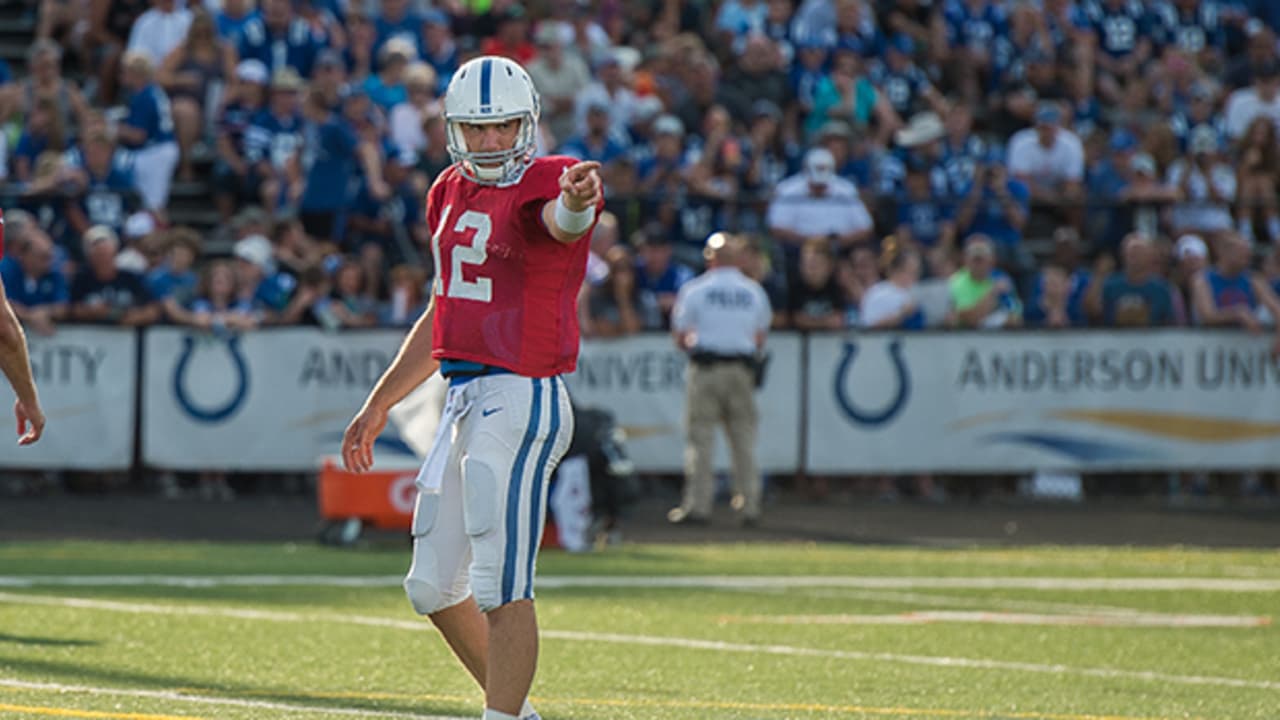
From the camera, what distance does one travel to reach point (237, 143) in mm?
19812

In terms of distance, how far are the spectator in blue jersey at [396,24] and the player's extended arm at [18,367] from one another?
14.9 metres

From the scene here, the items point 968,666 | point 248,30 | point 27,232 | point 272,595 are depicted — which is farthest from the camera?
point 248,30

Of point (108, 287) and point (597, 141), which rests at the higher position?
point (597, 141)

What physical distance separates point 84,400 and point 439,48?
5544 mm

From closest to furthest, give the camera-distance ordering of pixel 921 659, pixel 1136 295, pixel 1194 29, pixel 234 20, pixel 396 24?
pixel 921 659 < pixel 1136 295 < pixel 234 20 < pixel 396 24 < pixel 1194 29

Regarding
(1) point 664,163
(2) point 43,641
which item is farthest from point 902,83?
(2) point 43,641

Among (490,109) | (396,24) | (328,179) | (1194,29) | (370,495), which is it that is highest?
(1194,29)

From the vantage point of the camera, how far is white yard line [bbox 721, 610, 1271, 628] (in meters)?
10.9

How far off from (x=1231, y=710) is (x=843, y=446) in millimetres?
10486

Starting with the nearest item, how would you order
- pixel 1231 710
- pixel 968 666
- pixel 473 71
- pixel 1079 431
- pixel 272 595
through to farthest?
1. pixel 473 71
2. pixel 1231 710
3. pixel 968 666
4. pixel 272 595
5. pixel 1079 431

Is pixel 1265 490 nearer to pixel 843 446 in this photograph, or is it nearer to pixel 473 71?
pixel 843 446

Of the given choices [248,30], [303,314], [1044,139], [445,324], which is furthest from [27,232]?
[445,324]

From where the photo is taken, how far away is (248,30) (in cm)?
2048

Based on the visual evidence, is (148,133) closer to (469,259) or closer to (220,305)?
(220,305)
